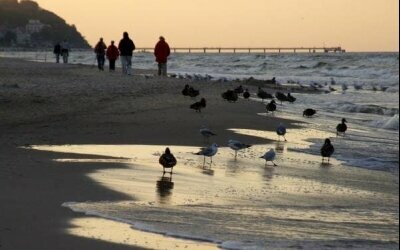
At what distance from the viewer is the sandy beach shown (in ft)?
20.3

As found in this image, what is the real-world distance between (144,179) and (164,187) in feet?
1.82

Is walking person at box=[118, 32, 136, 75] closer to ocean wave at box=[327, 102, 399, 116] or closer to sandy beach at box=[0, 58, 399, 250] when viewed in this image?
ocean wave at box=[327, 102, 399, 116]

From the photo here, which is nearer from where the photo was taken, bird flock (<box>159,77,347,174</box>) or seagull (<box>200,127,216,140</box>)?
bird flock (<box>159,77,347,174</box>)

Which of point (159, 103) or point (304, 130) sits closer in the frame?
point (304, 130)

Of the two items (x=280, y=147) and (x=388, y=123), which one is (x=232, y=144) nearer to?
(x=280, y=147)

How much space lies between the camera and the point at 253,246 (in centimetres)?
580

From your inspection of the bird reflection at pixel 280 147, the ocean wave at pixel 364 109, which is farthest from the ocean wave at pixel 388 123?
the bird reflection at pixel 280 147

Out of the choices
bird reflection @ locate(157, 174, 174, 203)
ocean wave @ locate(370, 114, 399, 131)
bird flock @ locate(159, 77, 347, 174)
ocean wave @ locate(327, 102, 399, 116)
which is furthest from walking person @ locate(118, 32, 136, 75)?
bird reflection @ locate(157, 174, 174, 203)

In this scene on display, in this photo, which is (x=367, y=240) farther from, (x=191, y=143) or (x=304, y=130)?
(x=304, y=130)

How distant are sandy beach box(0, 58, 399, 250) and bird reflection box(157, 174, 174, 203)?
0.12ft

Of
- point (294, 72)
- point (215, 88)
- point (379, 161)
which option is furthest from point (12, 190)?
point (294, 72)

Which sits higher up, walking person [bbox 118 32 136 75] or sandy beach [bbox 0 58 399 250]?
walking person [bbox 118 32 136 75]

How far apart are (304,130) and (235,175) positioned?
22.6 feet

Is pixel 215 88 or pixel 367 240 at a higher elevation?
pixel 215 88
